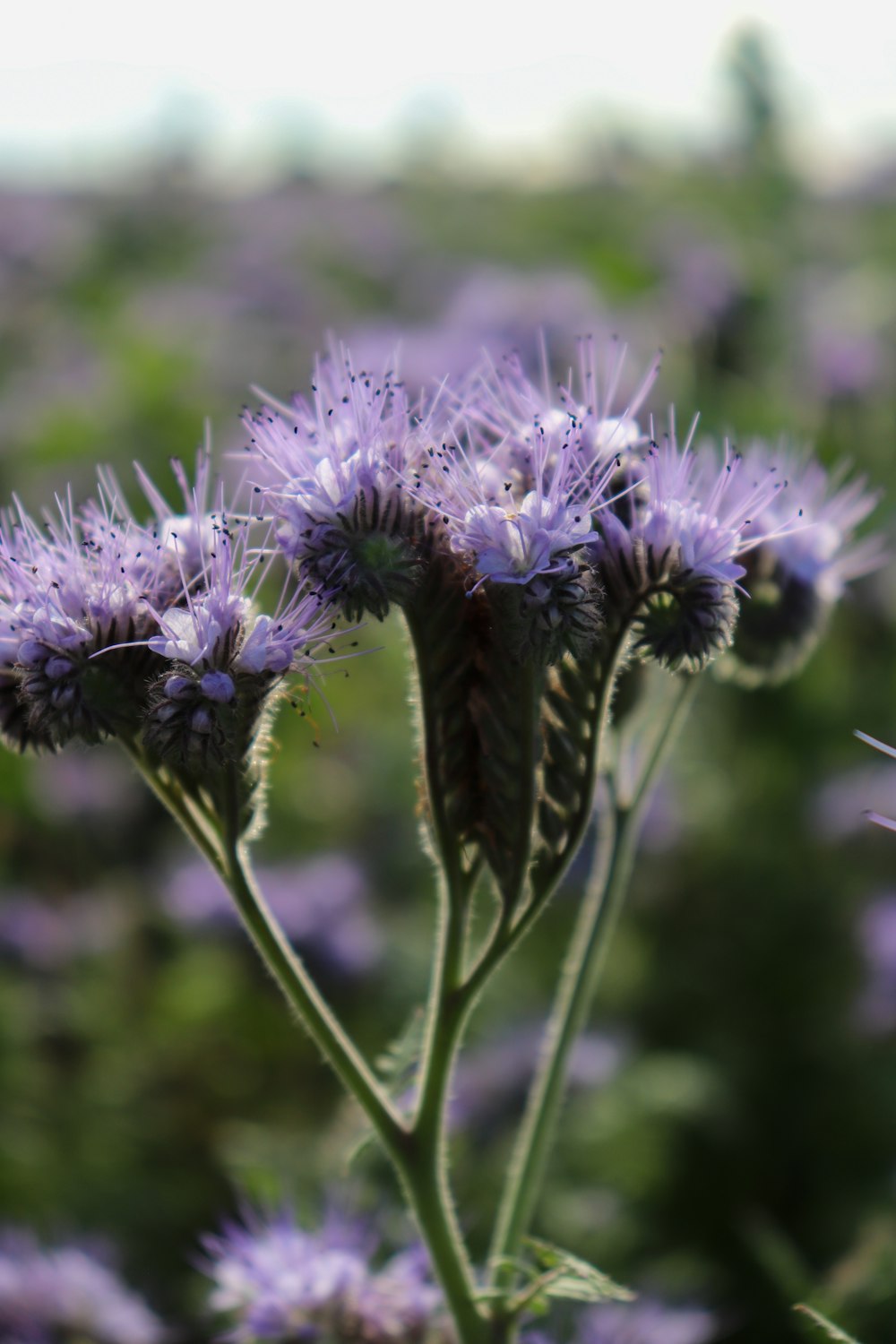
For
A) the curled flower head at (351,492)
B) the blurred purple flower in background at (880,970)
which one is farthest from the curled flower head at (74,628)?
the blurred purple flower in background at (880,970)

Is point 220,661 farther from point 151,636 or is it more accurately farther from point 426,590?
point 426,590

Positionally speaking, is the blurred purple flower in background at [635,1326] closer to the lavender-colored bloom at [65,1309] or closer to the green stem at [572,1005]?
the green stem at [572,1005]

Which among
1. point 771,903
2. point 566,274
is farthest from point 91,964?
Result: point 566,274

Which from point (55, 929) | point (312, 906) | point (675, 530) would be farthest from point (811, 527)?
point (55, 929)

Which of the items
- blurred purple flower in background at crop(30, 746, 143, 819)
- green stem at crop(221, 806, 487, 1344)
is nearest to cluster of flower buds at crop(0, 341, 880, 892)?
green stem at crop(221, 806, 487, 1344)

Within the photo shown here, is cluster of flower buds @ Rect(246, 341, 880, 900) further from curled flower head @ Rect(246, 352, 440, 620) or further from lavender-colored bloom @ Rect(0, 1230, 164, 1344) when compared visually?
lavender-colored bloom @ Rect(0, 1230, 164, 1344)
